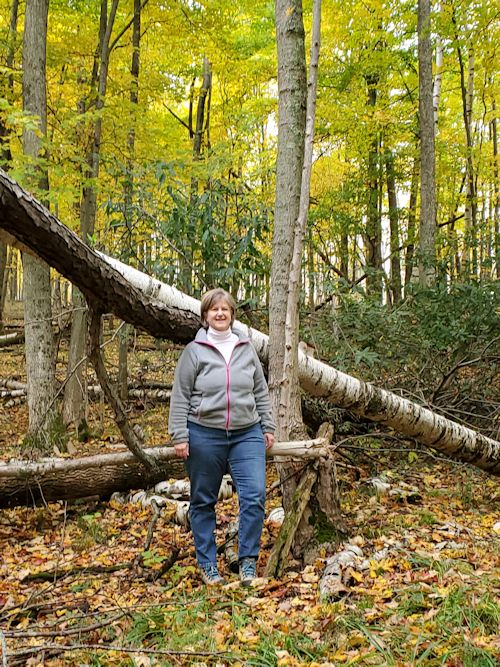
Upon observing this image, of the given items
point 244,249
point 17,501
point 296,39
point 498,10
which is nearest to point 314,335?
point 244,249

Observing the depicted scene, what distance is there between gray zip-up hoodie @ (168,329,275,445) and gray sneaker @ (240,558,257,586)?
2.87 ft

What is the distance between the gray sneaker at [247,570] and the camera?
11.1ft

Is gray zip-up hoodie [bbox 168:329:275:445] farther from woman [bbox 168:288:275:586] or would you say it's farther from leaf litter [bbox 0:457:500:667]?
leaf litter [bbox 0:457:500:667]

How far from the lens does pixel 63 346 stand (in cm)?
1535

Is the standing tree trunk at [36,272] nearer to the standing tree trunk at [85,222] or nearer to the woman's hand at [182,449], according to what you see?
the standing tree trunk at [85,222]

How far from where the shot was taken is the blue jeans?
11.5 ft

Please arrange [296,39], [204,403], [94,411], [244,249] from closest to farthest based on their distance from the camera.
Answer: [204,403]
[296,39]
[244,249]
[94,411]

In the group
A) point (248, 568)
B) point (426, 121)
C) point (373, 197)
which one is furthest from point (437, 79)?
point (248, 568)

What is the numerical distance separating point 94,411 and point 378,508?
6.47m

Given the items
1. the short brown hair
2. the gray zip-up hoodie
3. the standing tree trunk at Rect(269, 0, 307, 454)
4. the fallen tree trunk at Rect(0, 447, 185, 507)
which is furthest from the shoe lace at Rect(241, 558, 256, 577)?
the short brown hair

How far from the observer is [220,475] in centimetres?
365

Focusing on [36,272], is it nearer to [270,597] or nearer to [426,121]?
[270,597]

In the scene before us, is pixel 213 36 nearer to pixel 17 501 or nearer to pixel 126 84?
pixel 126 84

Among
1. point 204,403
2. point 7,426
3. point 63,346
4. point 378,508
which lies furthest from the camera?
point 63,346
